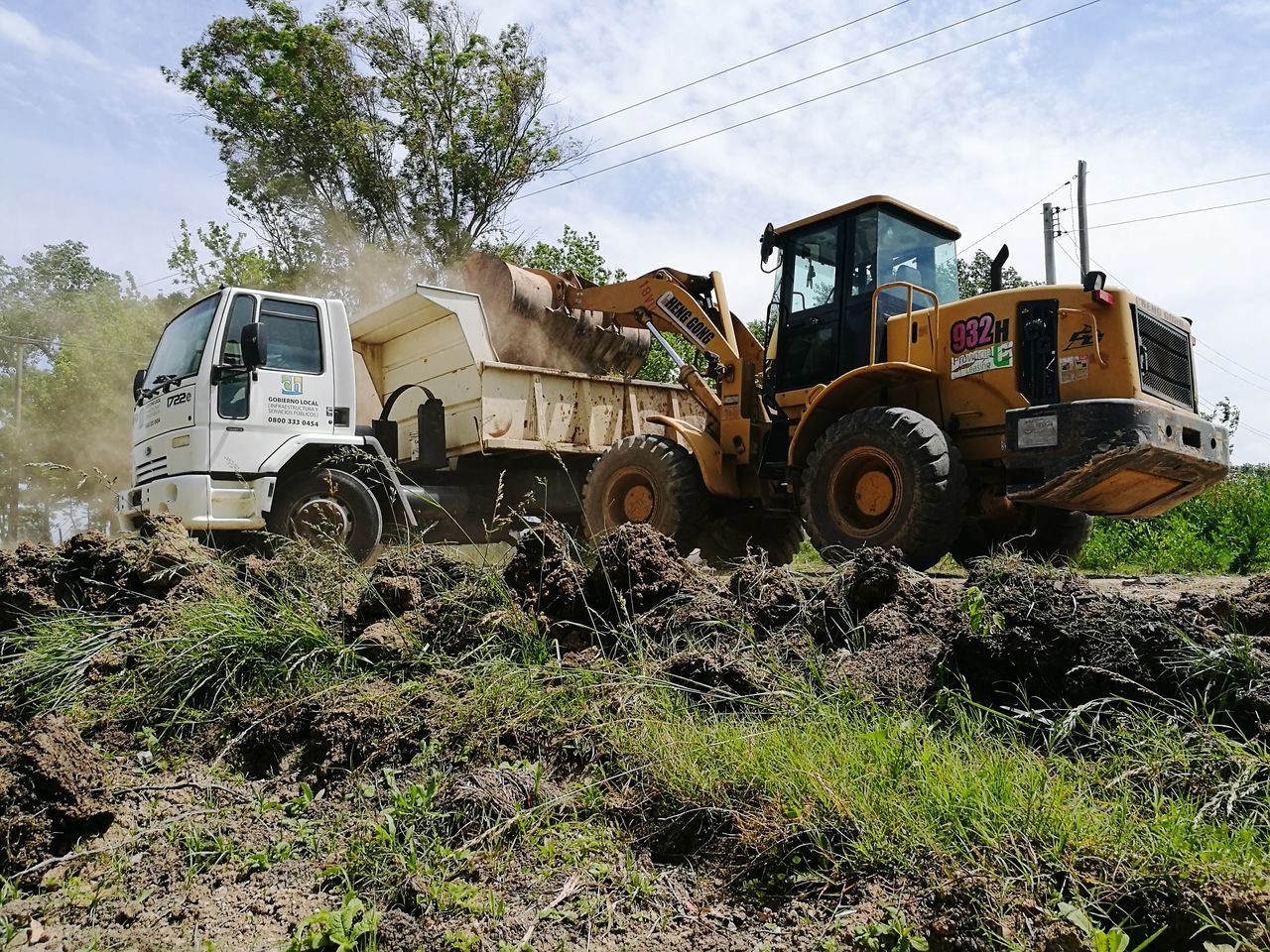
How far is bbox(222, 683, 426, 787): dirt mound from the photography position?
3320 mm

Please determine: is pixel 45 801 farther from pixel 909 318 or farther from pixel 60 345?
pixel 60 345

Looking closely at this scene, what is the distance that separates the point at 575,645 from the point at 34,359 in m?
35.2

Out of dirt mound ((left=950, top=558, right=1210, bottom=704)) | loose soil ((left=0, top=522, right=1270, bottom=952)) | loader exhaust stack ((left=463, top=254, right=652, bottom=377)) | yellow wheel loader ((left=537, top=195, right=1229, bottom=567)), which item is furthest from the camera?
loader exhaust stack ((left=463, top=254, right=652, bottom=377))

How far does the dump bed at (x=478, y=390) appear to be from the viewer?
30.3 feet

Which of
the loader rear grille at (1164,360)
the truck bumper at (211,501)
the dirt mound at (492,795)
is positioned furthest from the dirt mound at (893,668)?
the truck bumper at (211,501)

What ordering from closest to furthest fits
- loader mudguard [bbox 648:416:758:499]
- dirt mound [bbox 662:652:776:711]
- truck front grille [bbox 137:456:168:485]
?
dirt mound [bbox 662:652:776:711]
loader mudguard [bbox 648:416:758:499]
truck front grille [bbox 137:456:168:485]

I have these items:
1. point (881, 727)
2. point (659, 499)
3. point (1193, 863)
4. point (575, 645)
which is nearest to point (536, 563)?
point (575, 645)

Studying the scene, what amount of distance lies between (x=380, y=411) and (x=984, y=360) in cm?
665

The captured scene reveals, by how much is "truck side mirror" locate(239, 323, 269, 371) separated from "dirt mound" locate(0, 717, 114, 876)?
5.22 m

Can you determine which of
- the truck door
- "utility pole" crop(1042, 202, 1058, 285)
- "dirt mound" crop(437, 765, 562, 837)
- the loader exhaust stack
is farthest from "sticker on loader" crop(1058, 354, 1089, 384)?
"utility pole" crop(1042, 202, 1058, 285)

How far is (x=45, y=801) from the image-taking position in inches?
119

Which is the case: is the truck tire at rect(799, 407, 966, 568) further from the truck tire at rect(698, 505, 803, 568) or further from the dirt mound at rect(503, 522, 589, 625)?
the dirt mound at rect(503, 522, 589, 625)

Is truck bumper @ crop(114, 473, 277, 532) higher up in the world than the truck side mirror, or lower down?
lower down

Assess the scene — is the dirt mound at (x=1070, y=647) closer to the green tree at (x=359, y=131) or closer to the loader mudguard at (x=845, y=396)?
the loader mudguard at (x=845, y=396)
